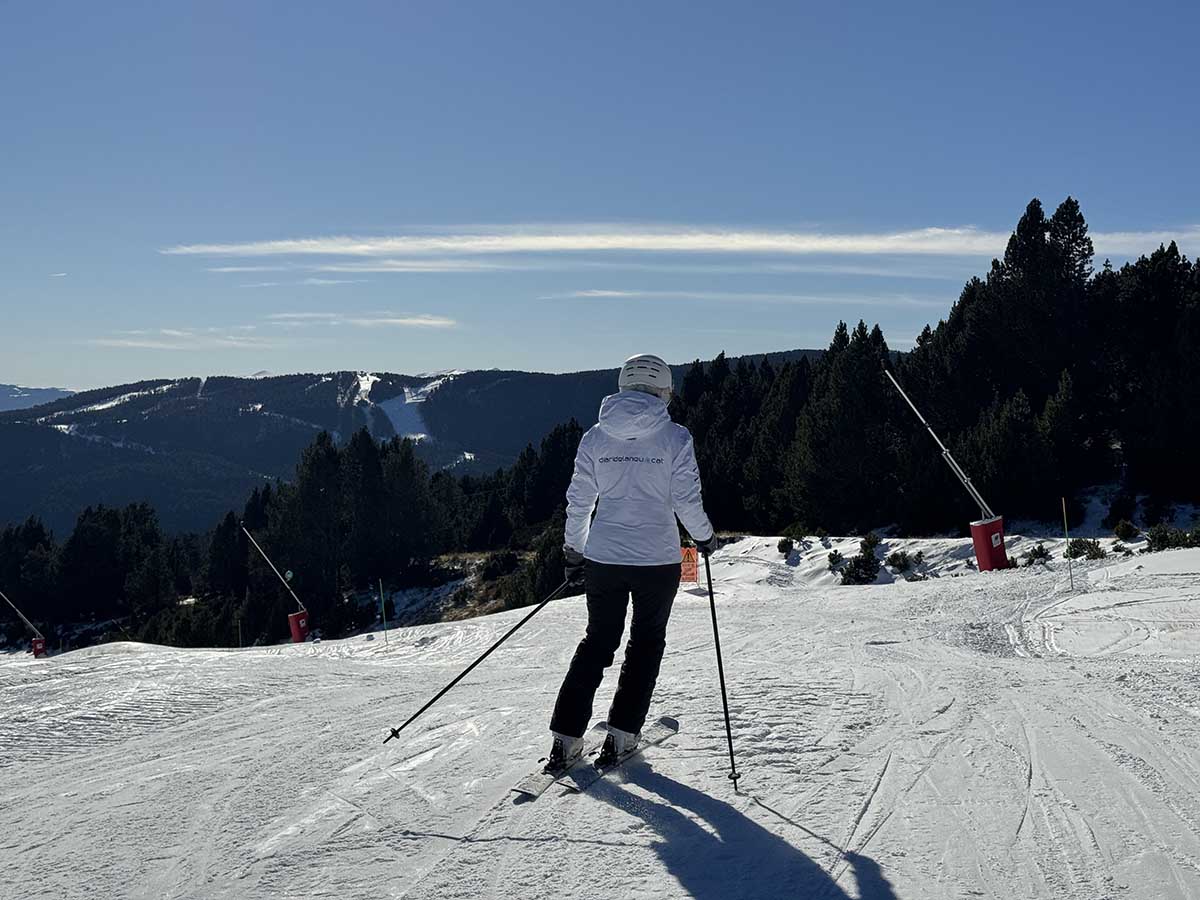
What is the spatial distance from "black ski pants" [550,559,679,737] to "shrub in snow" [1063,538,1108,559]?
Result: 13.7 metres

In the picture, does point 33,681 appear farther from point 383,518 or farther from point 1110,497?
point 383,518

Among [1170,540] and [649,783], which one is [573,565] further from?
[1170,540]

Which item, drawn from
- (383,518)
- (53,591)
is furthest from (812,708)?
(53,591)

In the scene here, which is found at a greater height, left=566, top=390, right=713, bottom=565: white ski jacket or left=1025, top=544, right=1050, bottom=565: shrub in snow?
left=566, top=390, right=713, bottom=565: white ski jacket

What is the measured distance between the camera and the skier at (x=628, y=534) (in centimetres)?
483

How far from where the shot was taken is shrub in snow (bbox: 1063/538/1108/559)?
16325 millimetres

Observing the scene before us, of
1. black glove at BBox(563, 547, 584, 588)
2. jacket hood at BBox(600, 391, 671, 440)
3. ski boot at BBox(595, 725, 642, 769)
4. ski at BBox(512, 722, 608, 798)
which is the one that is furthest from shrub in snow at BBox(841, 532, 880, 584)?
jacket hood at BBox(600, 391, 671, 440)

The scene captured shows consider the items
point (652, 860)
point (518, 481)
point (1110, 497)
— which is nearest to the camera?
point (652, 860)

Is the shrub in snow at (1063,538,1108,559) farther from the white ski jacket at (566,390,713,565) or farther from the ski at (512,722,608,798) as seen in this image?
the white ski jacket at (566,390,713,565)

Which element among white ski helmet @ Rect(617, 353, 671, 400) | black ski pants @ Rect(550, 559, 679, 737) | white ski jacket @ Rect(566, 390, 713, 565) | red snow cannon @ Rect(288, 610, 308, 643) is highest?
white ski helmet @ Rect(617, 353, 671, 400)

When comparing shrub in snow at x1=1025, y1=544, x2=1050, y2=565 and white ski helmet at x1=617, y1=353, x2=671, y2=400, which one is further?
shrub in snow at x1=1025, y1=544, x2=1050, y2=565

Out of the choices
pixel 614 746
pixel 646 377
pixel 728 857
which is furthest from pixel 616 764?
pixel 646 377

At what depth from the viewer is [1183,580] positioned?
37.3ft

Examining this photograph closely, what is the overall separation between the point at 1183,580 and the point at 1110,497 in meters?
20.0
